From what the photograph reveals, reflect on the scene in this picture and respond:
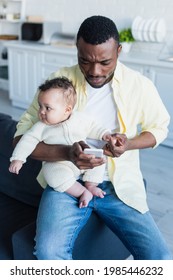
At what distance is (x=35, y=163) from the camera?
183cm

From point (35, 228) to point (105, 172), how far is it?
343mm

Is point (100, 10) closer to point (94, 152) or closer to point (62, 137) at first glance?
point (62, 137)

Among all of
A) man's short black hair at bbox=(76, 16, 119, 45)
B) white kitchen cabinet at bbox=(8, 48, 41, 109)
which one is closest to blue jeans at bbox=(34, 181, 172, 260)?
man's short black hair at bbox=(76, 16, 119, 45)

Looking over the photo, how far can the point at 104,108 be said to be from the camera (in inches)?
59.1

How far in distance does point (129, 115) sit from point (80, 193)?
35 centimetres

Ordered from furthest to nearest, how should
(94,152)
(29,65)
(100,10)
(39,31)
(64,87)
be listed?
(39,31), (29,65), (100,10), (64,87), (94,152)

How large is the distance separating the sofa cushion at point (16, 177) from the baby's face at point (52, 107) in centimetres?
48

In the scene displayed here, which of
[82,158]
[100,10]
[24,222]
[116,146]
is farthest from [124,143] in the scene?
[100,10]

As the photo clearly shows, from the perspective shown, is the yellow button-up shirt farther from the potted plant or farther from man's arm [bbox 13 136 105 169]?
the potted plant

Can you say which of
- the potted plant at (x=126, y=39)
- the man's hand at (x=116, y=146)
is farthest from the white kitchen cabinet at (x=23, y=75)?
the man's hand at (x=116, y=146)

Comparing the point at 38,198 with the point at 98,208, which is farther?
the point at 38,198

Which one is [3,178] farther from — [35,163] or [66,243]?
[66,243]
